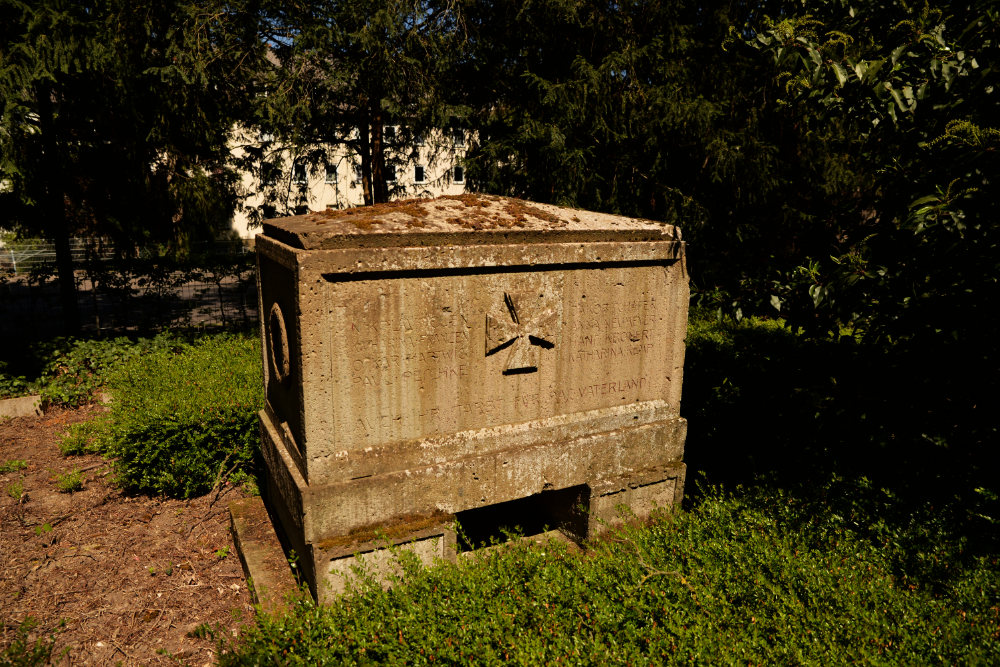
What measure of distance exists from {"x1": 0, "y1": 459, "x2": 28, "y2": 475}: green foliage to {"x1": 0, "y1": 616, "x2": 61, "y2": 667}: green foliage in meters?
2.82

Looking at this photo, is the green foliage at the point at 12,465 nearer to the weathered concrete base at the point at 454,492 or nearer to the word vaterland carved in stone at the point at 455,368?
the weathered concrete base at the point at 454,492

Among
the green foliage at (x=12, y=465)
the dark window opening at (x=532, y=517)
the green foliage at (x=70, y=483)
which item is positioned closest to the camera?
the dark window opening at (x=532, y=517)

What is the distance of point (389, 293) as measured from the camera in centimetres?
375

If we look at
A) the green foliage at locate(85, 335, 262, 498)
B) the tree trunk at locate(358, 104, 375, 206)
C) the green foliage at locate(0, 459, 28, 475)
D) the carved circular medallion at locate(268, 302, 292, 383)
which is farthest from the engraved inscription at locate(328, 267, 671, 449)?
the tree trunk at locate(358, 104, 375, 206)

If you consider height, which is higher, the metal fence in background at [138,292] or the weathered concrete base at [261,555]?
the metal fence in background at [138,292]

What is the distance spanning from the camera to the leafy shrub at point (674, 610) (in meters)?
2.93

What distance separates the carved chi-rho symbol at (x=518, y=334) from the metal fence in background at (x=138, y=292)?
776 cm

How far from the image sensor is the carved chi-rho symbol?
160 inches

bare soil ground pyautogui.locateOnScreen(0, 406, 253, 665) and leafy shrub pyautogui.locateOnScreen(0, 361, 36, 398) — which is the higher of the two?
leafy shrub pyautogui.locateOnScreen(0, 361, 36, 398)

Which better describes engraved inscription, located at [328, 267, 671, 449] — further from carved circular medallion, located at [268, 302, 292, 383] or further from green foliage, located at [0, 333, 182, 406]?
green foliage, located at [0, 333, 182, 406]

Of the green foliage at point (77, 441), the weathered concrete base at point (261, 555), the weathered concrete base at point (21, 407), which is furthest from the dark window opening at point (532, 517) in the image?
the weathered concrete base at point (21, 407)

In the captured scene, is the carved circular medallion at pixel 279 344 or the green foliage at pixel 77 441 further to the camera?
the green foliage at pixel 77 441

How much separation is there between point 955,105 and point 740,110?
748 cm

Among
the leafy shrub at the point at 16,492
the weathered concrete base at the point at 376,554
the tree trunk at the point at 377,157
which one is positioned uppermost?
the tree trunk at the point at 377,157
